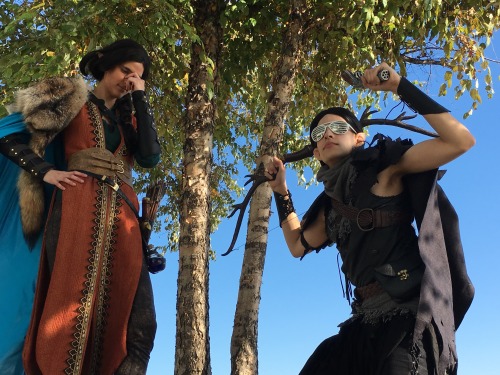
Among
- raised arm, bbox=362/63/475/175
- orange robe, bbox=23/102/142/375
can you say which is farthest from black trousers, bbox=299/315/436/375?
orange robe, bbox=23/102/142/375

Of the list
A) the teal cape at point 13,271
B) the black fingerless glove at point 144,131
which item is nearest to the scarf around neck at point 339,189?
the black fingerless glove at point 144,131

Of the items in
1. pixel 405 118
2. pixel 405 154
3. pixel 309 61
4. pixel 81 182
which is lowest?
pixel 405 154

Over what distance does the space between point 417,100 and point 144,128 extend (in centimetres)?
154

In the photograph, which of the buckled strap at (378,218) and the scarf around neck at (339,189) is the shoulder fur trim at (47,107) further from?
the buckled strap at (378,218)

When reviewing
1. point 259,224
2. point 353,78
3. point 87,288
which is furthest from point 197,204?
point 353,78

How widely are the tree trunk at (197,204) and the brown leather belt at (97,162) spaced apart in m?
3.23

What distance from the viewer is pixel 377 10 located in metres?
7.91

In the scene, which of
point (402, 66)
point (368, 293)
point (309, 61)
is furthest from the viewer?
point (309, 61)

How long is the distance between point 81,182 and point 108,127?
417 mm

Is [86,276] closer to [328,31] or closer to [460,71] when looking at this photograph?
[328,31]

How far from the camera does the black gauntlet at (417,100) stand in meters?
2.63

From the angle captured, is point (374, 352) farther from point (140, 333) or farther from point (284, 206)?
point (140, 333)

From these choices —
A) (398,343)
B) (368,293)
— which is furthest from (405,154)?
(398,343)

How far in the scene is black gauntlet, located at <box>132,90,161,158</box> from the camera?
350cm
